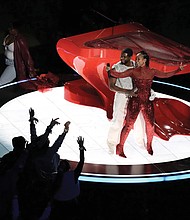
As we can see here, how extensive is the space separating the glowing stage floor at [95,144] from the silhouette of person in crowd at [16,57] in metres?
0.51

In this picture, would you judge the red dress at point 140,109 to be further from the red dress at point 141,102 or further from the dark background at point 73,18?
the dark background at point 73,18

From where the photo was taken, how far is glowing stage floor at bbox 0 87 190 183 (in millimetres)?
8250

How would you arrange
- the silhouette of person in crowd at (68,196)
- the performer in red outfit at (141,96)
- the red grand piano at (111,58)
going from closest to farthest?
the silhouette of person in crowd at (68,196) < the performer in red outfit at (141,96) < the red grand piano at (111,58)

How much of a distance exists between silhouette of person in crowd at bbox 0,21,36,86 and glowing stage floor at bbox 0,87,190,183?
51cm

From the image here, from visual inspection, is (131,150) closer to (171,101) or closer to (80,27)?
(171,101)

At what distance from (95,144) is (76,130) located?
0.44 m

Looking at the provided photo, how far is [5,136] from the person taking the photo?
896 centimetres

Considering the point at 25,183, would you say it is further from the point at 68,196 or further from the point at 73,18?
the point at 73,18

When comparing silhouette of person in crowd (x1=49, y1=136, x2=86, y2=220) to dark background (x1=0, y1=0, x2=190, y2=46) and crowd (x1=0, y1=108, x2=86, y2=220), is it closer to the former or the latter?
crowd (x1=0, y1=108, x2=86, y2=220)

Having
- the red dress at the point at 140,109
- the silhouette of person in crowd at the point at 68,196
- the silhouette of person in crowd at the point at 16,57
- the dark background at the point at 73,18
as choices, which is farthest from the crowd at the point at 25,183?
the dark background at the point at 73,18

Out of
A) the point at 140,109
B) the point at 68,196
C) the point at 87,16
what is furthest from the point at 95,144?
the point at 87,16

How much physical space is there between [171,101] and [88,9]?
3.17 m

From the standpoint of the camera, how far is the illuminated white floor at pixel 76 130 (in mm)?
8633

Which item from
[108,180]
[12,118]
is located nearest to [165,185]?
[108,180]
